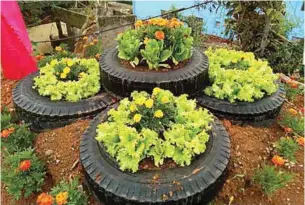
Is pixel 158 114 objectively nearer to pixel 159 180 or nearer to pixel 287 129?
pixel 159 180

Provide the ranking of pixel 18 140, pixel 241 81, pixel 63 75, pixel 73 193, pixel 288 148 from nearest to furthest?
pixel 73 193 < pixel 288 148 < pixel 18 140 < pixel 241 81 < pixel 63 75

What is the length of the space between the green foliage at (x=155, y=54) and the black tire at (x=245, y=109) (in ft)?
1.83

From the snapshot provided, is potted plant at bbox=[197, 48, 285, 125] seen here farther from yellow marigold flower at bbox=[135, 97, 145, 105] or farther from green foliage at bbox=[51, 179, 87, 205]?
green foliage at bbox=[51, 179, 87, 205]

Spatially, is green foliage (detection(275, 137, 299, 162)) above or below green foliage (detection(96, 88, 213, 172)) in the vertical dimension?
below

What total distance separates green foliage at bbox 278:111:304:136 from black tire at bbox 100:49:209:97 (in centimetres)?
94

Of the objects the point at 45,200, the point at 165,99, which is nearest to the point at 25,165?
the point at 45,200

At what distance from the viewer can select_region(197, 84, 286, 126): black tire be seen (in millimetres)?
2957

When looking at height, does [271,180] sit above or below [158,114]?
below

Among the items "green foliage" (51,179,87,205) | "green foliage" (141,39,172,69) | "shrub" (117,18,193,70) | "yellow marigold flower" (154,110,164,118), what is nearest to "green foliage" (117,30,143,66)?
"shrub" (117,18,193,70)

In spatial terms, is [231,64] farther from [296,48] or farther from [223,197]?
[296,48]

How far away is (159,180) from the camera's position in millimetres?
2109

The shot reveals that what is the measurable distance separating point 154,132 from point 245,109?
1.18 m

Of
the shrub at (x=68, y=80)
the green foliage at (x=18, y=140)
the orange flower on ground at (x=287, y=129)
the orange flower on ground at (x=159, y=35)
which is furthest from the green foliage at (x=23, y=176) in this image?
the orange flower on ground at (x=287, y=129)

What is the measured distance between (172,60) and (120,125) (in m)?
1.09
